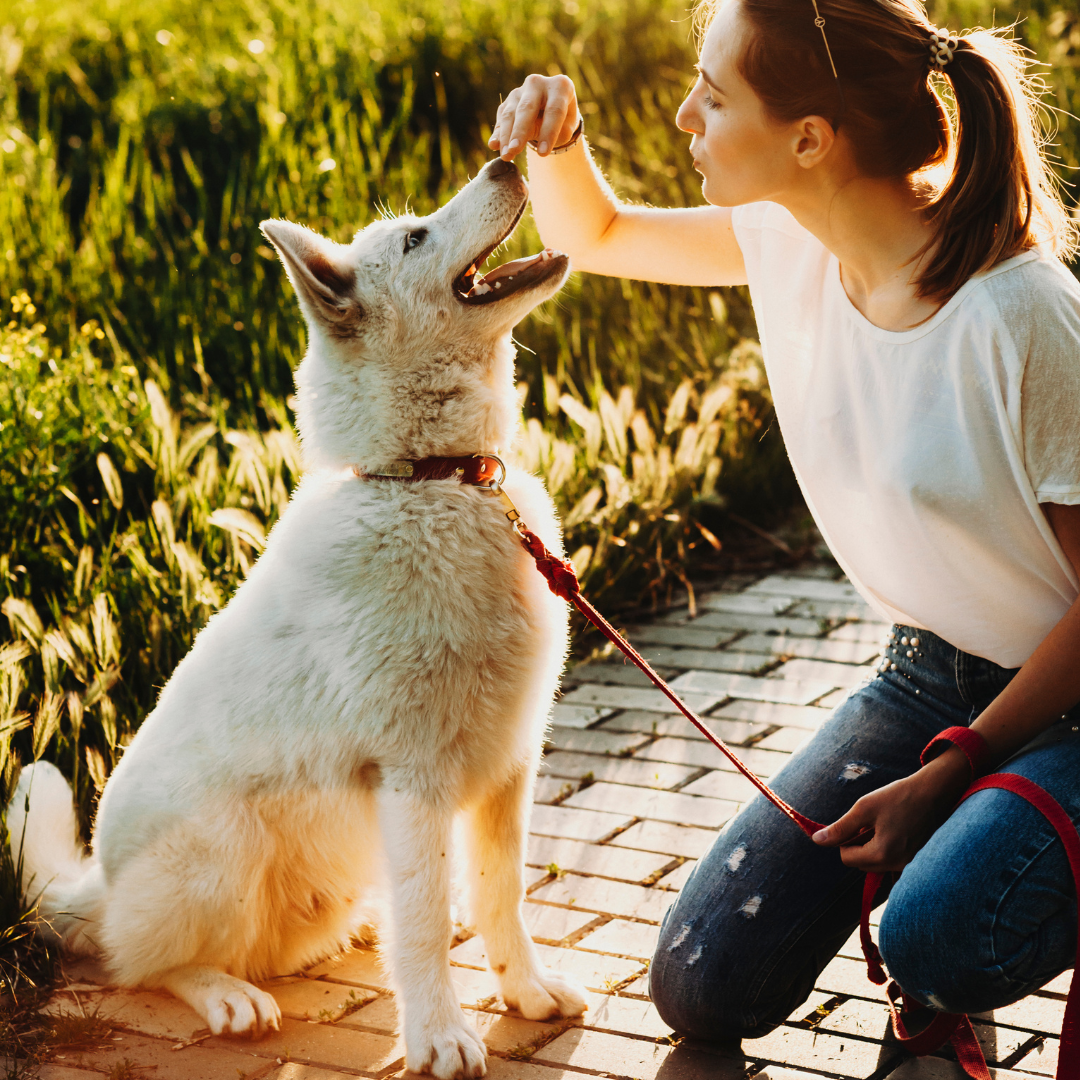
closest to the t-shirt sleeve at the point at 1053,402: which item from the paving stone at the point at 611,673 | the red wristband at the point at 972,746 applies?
the red wristband at the point at 972,746

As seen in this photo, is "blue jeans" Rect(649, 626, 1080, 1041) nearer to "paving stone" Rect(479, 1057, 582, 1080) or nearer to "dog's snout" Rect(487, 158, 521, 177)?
"paving stone" Rect(479, 1057, 582, 1080)

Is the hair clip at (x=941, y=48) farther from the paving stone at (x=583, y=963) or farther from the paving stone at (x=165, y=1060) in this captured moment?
the paving stone at (x=165, y=1060)

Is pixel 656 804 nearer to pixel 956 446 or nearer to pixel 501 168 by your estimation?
pixel 956 446

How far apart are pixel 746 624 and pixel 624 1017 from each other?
229 centimetres

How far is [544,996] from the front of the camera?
248 cm

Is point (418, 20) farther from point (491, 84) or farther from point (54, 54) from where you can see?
point (54, 54)

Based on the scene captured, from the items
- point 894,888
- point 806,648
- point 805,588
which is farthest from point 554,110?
point 805,588

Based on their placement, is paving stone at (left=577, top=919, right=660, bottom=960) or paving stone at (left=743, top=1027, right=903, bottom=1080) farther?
paving stone at (left=577, top=919, right=660, bottom=960)

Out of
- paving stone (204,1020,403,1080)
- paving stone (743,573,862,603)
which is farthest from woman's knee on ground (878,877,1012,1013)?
paving stone (743,573,862,603)

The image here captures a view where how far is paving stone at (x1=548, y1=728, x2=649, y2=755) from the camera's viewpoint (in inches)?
146

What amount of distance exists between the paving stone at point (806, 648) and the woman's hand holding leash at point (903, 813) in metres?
2.06

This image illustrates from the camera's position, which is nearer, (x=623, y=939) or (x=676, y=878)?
(x=623, y=939)

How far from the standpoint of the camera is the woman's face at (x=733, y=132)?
2.31m

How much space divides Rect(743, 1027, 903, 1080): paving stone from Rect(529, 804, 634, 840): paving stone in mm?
900
